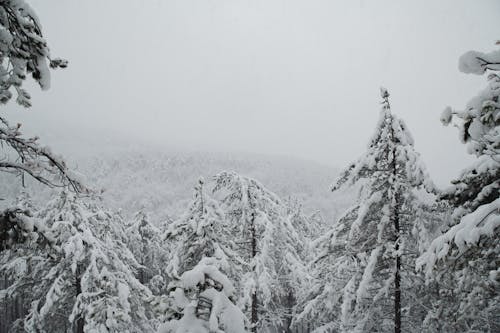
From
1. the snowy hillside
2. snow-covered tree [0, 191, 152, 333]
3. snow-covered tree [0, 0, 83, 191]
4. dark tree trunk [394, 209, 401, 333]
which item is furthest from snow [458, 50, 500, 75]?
the snowy hillside

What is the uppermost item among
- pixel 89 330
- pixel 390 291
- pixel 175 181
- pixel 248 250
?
pixel 175 181

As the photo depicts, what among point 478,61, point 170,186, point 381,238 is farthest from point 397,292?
point 170,186

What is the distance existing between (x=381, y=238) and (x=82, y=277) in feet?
35.5

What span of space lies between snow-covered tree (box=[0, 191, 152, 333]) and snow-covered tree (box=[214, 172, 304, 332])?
13.6ft

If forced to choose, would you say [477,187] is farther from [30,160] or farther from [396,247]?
[30,160]

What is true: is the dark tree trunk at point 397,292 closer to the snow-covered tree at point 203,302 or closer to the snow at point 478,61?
the snow at point 478,61

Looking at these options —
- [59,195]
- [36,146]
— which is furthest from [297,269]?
[36,146]

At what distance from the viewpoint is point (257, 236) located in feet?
46.5

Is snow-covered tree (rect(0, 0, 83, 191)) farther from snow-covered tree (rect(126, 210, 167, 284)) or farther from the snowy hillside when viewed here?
the snowy hillside

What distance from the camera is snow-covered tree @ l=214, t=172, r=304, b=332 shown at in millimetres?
13086

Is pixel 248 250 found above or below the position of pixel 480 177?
below

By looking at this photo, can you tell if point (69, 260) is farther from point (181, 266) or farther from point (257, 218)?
point (257, 218)

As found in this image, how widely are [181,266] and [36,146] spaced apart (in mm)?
8555

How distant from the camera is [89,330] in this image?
38.2ft
